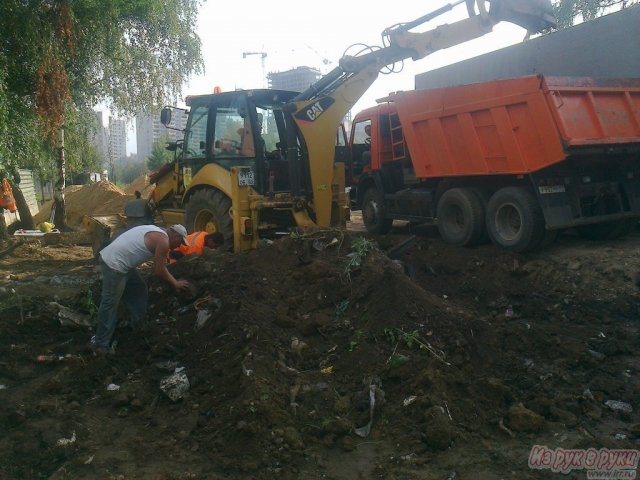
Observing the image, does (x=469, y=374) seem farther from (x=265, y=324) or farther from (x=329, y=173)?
(x=329, y=173)

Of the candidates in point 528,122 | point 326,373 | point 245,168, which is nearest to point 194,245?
point 245,168

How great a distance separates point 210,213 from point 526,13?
540cm

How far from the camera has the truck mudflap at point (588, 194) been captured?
7609 millimetres

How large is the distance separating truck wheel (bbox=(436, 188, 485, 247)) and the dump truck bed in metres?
0.37

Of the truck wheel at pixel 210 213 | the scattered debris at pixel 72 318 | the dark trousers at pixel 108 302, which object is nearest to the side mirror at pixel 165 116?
the truck wheel at pixel 210 213

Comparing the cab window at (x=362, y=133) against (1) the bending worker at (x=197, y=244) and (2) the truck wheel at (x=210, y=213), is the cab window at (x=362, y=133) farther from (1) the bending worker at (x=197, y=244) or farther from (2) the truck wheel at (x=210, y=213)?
(1) the bending worker at (x=197, y=244)

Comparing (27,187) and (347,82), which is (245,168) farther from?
(27,187)

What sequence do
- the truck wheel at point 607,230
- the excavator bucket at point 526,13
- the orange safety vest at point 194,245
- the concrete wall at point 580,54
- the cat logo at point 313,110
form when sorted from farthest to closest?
the concrete wall at point 580,54 < the cat logo at point 313,110 < the truck wheel at point 607,230 < the excavator bucket at point 526,13 < the orange safety vest at point 194,245

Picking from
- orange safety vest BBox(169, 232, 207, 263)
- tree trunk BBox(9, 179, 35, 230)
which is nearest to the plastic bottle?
orange safety vest BBox(169, 232, 207, 263)

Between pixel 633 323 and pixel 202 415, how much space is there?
438 centimetres

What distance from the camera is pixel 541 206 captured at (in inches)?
299

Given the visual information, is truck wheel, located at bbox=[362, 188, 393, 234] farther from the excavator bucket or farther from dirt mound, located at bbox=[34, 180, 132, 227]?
dirt mound, located at bbox=[34, 180, 132, 227]

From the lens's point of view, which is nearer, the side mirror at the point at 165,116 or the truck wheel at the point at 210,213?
the truck wheel at the point at 210,213

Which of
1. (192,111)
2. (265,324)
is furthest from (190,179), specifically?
(265,324)
